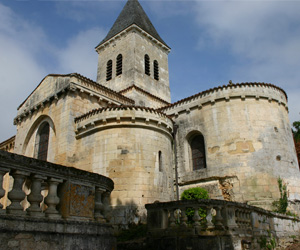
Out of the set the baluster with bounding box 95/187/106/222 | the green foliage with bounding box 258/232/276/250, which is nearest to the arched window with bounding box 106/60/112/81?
the green foliage with bounding box 258/232/276/250

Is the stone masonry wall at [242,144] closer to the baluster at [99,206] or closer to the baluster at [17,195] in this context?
the baluster at [99,206]

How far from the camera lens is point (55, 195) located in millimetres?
4301

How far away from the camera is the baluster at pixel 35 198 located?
3.94m

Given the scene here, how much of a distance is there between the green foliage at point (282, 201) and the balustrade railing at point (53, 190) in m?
11.0

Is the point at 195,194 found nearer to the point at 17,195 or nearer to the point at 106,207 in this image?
the point at 106,207

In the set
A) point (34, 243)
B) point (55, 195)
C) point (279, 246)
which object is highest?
point (55, 195)

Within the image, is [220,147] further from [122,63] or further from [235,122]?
[122,63]

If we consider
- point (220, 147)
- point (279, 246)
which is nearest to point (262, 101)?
point (220, 147)

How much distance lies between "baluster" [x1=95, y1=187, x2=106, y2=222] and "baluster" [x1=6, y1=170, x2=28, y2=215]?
1.41 meters

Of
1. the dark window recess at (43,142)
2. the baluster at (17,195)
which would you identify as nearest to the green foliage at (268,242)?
the baluster at (17,195)

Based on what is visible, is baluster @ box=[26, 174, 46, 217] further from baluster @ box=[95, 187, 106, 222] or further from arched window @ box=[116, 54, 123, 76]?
arched window @ box=[116, 54, 123, 76]

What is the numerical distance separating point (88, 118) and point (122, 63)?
11425 millimetres

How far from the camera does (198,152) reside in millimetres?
16750

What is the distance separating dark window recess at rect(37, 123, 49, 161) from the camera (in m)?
16.9
